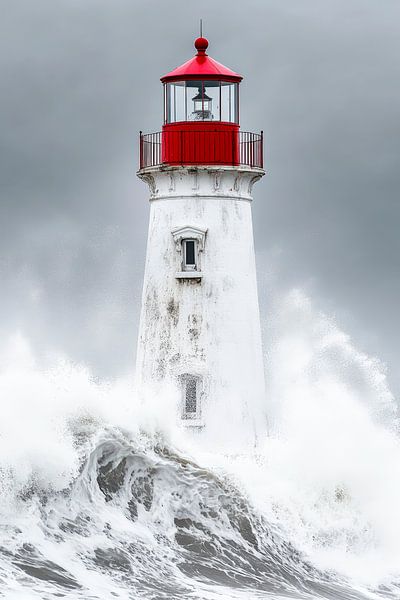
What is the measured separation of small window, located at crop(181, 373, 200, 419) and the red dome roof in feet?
14.5

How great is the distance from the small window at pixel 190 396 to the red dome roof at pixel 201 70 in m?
4.41

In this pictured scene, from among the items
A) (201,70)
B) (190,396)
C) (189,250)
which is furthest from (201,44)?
(190,396)

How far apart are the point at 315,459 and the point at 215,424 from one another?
5.98 feet

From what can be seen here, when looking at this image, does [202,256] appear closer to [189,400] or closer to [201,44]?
[189,400]

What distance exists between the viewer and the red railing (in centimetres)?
2806

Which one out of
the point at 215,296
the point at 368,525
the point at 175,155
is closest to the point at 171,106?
the point at 175,155

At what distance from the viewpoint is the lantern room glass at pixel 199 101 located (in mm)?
28297

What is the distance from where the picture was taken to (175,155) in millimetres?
28125

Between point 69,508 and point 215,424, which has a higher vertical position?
point 215,424

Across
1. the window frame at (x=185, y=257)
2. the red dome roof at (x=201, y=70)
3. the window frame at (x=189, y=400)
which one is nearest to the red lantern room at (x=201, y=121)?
the red dome roof at (x=201, y=70)

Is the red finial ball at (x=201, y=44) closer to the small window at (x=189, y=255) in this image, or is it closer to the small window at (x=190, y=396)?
the small window at (x=189, y=255)

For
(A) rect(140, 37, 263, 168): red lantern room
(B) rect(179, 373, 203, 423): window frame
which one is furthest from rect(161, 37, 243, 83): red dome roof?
(B) rect(179, 373, 203, 423): window frame

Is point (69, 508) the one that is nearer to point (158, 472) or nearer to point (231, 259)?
point (158, 472)

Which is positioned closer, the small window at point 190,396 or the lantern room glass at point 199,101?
the small window at point 190,396
